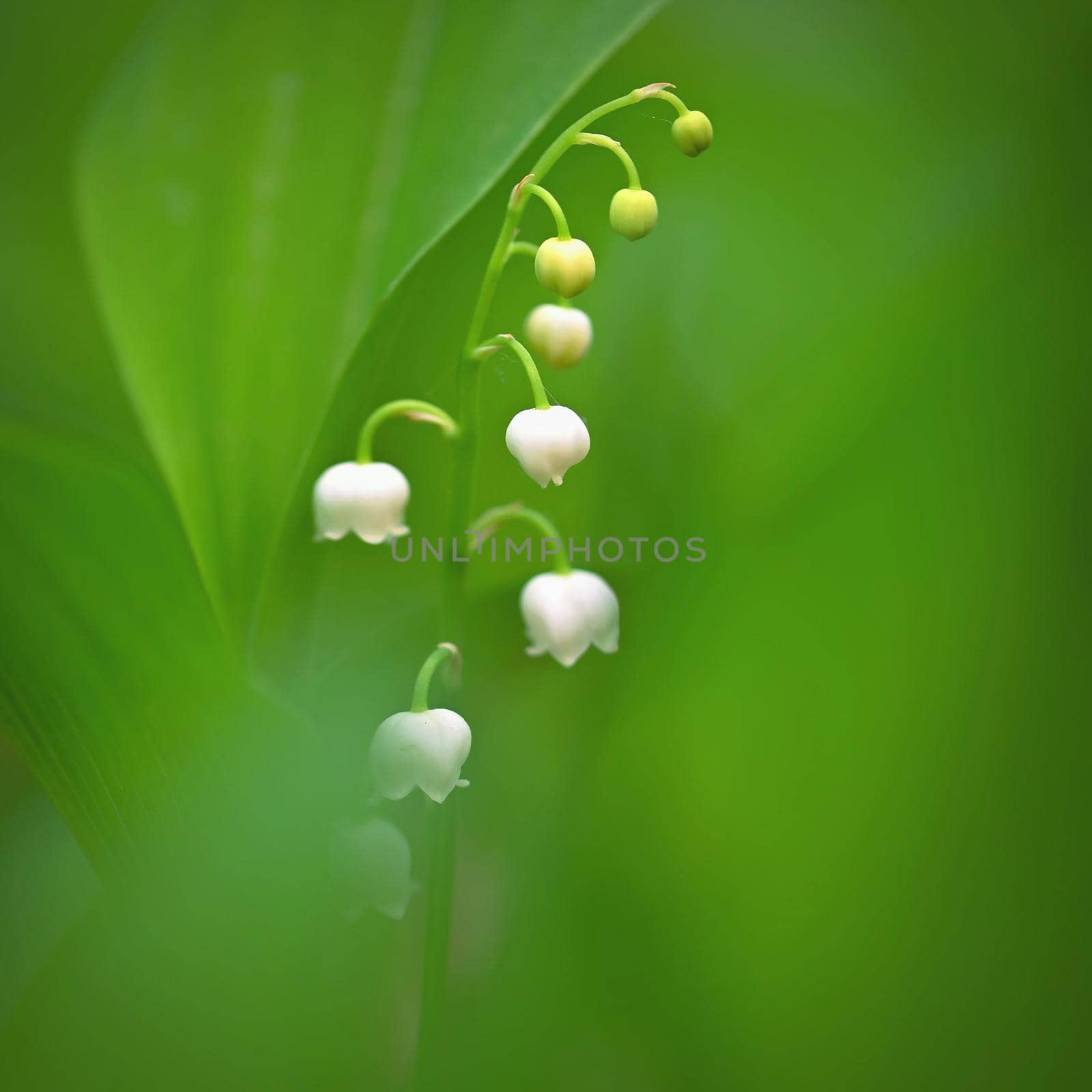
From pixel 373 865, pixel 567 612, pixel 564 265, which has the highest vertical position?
pixel 564 265

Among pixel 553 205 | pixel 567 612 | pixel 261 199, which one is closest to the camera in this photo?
pixel 553 205

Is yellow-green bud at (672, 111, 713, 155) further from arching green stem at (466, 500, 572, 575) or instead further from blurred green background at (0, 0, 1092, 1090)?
arching green stem at (466, 500, 572, 575)

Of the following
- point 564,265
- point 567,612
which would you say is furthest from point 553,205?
point 567,612

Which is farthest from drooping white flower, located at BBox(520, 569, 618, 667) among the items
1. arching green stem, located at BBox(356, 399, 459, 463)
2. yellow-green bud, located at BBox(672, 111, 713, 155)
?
yellow-green bud, located at BBox(672, 111, 713, 155)

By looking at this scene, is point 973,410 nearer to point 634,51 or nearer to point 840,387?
point 840,387

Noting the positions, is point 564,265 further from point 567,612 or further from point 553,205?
point 567,612

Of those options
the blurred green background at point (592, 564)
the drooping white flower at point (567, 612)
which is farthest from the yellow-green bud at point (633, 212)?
the drooping white flower at point (567, 612)
